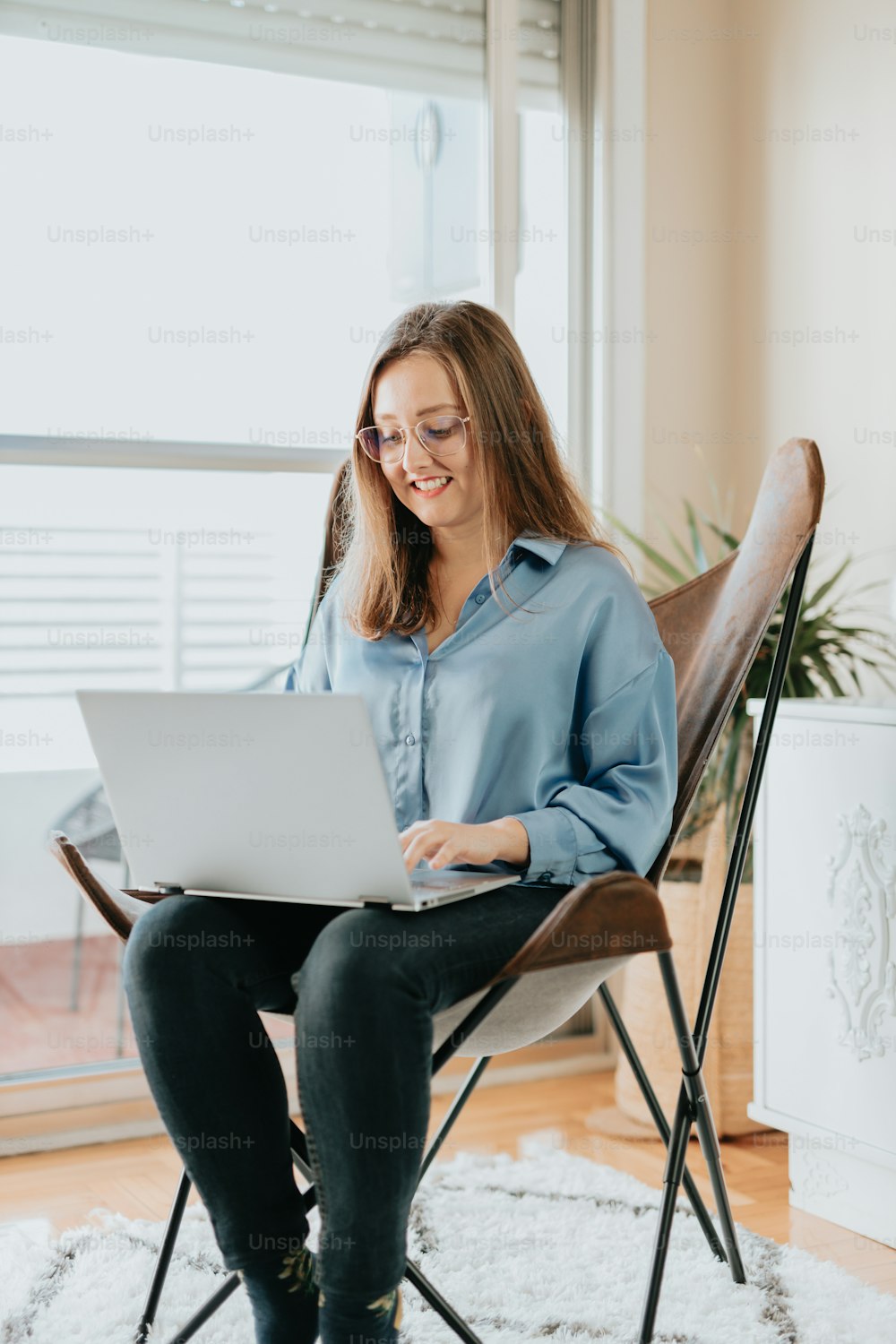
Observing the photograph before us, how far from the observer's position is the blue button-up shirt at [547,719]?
Result: 155 centimetres

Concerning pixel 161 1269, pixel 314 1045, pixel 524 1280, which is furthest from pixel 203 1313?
pixel 314 1045

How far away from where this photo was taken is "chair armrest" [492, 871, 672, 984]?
134 centimetres

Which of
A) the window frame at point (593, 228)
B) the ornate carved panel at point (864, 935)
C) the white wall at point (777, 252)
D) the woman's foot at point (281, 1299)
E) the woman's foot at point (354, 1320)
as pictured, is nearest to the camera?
the woman's foot at point (354, 1320)

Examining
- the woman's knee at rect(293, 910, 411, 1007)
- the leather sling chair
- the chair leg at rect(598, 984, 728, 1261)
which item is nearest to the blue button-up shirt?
the leather sling chair

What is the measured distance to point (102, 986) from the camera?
115 inches

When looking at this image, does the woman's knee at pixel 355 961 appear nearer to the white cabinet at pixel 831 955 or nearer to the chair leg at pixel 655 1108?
the chair leg at pixel 655 1108

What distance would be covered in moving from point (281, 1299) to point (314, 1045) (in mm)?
284

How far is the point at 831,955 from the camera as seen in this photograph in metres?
2.07

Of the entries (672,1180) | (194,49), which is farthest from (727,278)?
(672,1180)

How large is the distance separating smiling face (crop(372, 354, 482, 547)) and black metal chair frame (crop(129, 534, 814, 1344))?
43cm

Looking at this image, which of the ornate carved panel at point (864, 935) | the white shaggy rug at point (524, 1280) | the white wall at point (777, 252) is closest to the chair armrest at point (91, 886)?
the white shaggy rug at point (524, 1280)

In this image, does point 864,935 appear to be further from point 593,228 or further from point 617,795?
point 593,228

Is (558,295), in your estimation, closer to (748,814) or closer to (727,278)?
(727,278)

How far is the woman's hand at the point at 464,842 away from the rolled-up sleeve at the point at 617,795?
2cm
